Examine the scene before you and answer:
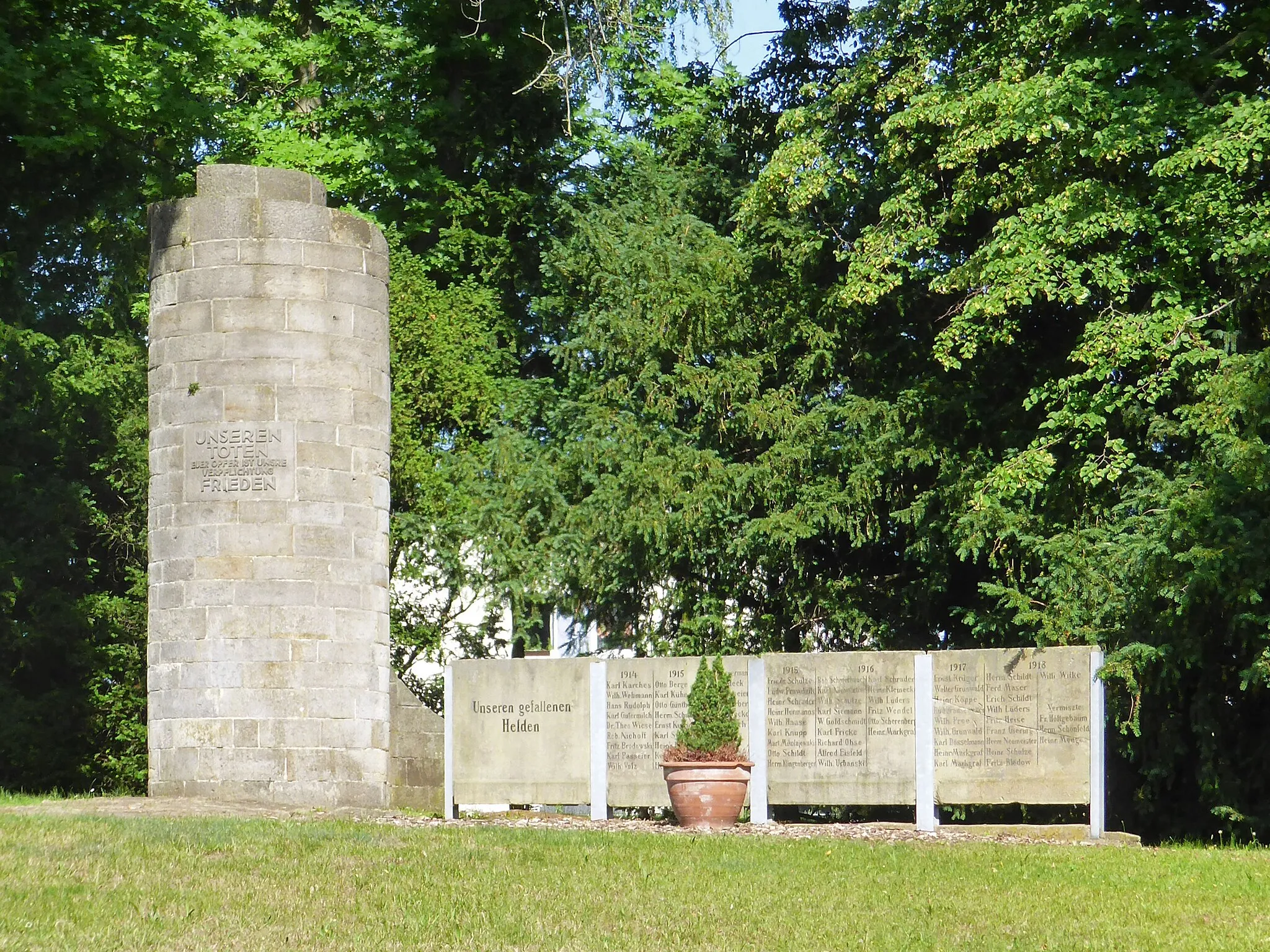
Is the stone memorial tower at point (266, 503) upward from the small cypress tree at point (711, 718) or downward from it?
upward

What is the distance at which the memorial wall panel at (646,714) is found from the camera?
15180mm

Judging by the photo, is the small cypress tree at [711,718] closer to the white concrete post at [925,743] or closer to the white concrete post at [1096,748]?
the white concrete post at [925,743]

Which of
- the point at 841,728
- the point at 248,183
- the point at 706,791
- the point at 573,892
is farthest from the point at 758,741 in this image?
the point at 248,183

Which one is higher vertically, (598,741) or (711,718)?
(711,718)

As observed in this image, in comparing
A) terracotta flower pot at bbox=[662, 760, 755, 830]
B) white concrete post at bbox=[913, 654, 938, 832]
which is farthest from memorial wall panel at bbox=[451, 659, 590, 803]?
white concrete post at bbox=[913, 654, 938, 832]

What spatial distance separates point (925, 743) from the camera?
14.3 meters

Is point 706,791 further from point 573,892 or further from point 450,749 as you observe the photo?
point 573,892

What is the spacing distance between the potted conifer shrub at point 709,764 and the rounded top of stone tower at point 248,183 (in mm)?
6020

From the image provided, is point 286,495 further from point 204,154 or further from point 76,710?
point 204,154

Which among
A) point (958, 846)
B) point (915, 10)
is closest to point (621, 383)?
point (915, 10)

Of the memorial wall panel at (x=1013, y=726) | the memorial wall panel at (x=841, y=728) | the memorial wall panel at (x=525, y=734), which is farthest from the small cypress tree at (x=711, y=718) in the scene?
the memorial wall panel at (x=1013, y=726)

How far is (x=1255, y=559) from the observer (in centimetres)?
1387

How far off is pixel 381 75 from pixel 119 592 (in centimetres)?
905

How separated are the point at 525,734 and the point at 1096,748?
16.6 feet
